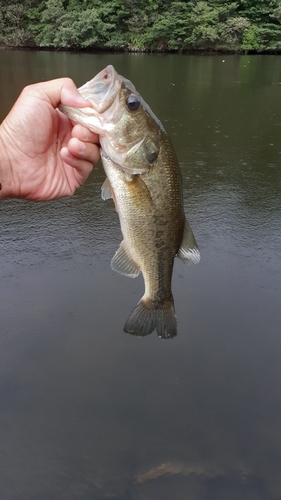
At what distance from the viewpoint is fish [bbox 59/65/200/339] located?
6.92 ft

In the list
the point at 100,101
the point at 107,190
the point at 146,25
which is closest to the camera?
the point at 100,101

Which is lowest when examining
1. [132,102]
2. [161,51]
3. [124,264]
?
[124,264]

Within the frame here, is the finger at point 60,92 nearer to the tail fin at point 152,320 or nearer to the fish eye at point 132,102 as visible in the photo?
the fish eye at point 132,102

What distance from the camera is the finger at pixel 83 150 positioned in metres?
2.23

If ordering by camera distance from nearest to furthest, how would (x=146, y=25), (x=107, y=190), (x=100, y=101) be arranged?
(x=100, y=101) < (x=107, y=190) < (x=146, y=25)

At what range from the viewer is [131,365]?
5.33 metres

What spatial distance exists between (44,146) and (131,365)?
139 inches

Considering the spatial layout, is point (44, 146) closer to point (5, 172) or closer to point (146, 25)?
point (5, 172)

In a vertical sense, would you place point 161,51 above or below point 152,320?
above

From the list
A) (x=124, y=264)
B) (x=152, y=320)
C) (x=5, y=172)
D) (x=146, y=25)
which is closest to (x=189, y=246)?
(x=124, y=264)

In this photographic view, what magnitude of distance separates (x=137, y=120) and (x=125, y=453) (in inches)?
146

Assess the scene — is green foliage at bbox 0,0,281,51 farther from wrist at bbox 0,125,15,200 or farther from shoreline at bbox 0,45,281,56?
wrist at bbox 0,125,15,200

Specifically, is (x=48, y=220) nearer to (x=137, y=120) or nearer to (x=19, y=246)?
(x=19, y=246)

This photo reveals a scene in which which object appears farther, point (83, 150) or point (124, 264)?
point (124, 264)
